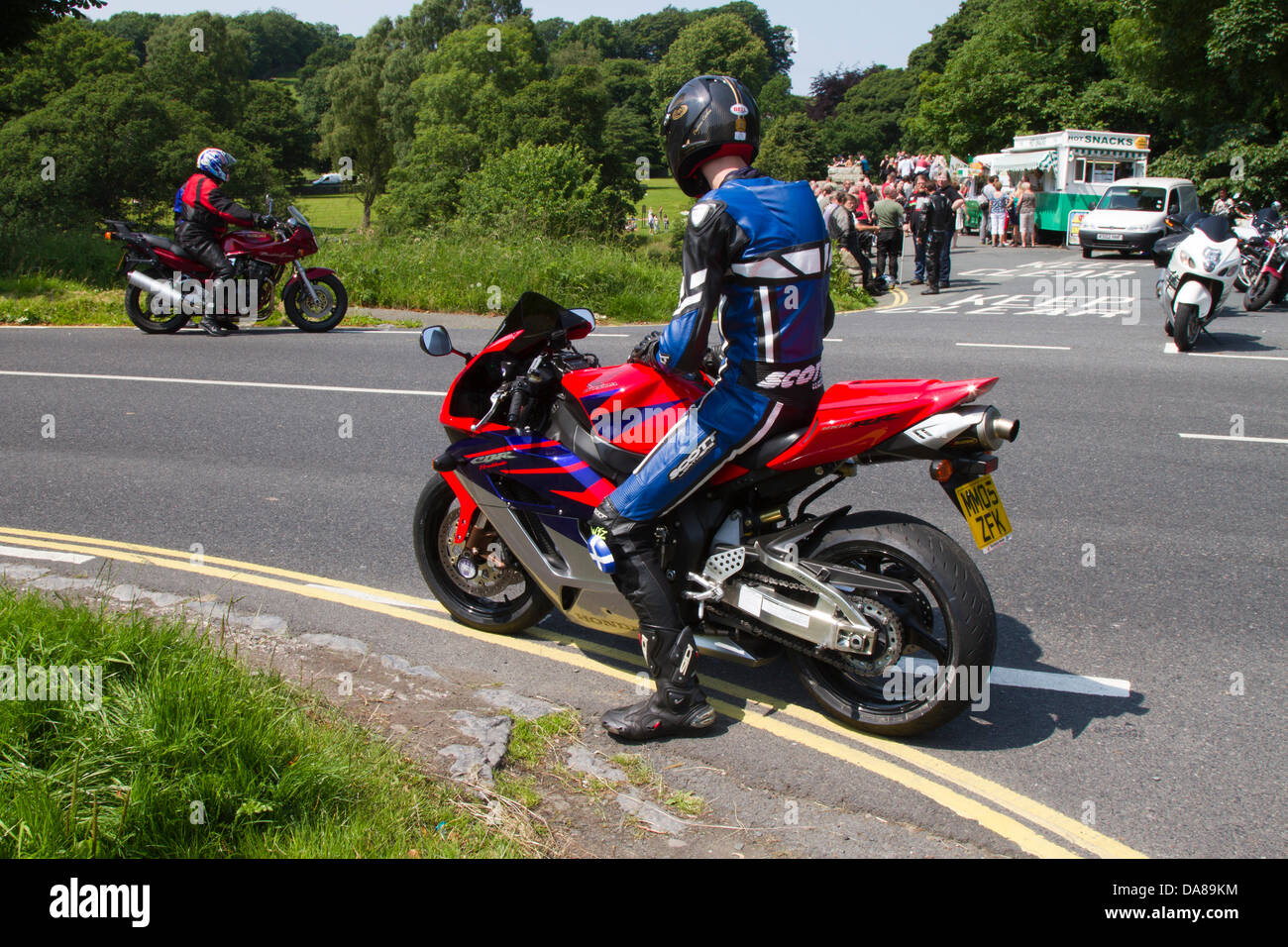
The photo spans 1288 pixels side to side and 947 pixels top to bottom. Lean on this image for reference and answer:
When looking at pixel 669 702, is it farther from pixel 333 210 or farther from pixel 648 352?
pixel 333 210

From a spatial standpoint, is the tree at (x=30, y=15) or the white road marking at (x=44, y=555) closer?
the white road marking at (x=44, y=555)

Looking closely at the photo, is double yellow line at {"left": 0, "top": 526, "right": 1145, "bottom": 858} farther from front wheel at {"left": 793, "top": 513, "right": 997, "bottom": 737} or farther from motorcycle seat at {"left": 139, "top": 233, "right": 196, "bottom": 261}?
motorcycle seat at {"left": 139, "top": 233, "right": 196, "bottom": 261}

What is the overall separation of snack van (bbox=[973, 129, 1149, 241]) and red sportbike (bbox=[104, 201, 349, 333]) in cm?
2406

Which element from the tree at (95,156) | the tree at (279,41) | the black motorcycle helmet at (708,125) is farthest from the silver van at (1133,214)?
the tree at (279,41)

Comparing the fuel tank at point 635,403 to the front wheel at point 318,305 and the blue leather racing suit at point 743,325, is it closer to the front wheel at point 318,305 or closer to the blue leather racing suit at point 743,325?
the blue leather racing suit at point 743,325

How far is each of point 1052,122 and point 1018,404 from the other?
4347cm

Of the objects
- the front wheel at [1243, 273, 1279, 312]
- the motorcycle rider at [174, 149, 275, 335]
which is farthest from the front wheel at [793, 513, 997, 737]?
the front wheel at [1243, 273, 1279, 312]

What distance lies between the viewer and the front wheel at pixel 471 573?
4715mm

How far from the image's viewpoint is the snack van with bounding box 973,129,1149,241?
101ft

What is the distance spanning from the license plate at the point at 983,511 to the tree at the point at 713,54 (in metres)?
110

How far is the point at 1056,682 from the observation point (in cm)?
429

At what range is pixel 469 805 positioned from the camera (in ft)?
11.0

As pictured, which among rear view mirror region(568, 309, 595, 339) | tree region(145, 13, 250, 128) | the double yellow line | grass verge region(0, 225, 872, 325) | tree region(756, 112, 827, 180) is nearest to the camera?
the double yellow line
